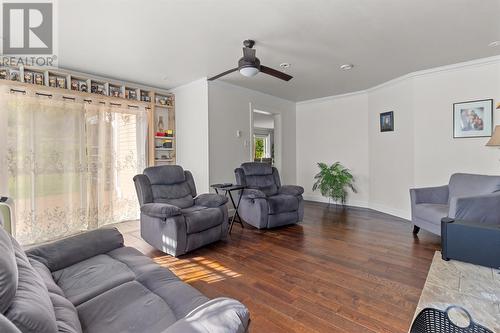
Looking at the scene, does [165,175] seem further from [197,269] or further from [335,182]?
[335,182]

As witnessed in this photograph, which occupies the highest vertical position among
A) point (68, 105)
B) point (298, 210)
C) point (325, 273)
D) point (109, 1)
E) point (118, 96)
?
point (109, 1)

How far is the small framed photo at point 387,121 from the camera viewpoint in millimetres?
4648

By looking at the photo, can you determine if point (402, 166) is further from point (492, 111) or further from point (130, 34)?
point (130, 34)

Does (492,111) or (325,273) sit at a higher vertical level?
(492,111)

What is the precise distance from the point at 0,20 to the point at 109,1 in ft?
3.97

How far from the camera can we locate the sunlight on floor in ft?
7.73

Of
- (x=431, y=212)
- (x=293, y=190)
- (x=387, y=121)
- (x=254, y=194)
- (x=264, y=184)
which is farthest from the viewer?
(x=387, y=121)

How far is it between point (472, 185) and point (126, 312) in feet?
13.2

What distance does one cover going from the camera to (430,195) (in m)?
3.53

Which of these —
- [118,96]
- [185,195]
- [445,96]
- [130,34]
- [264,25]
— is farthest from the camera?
[118,96]

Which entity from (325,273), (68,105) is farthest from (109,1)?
(325,273)

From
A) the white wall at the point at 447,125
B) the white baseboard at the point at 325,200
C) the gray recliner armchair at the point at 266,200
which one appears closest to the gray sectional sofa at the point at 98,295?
the gray recliner armchair at the point at 266,200

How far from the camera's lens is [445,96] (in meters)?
3.91

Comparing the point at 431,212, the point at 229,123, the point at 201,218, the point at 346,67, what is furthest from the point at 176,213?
the point at 346,67
